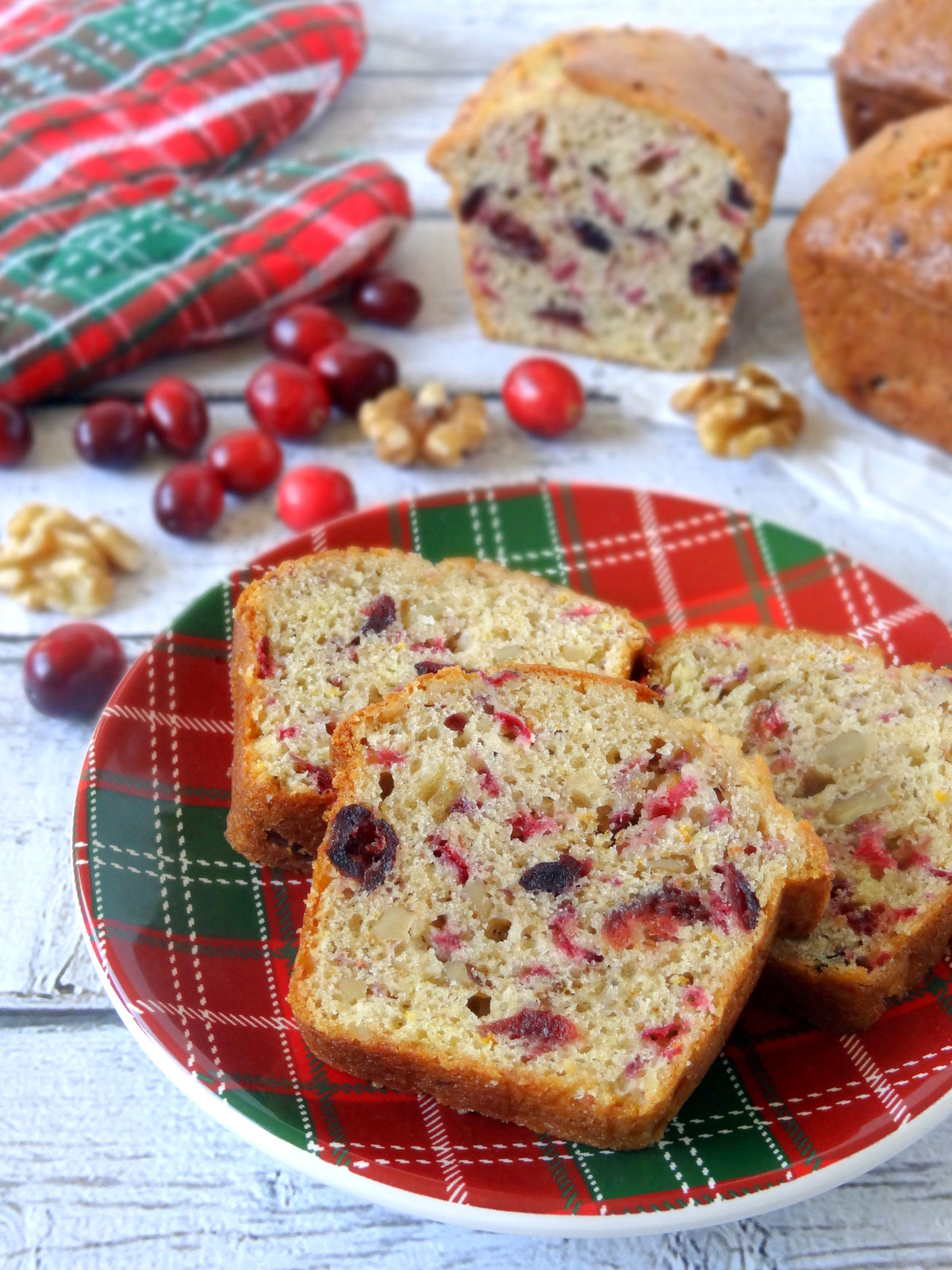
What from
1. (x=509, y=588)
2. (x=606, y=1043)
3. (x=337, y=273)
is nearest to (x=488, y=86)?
(x=337, y=273)

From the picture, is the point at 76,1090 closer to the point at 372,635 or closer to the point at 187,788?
the point at 187,788

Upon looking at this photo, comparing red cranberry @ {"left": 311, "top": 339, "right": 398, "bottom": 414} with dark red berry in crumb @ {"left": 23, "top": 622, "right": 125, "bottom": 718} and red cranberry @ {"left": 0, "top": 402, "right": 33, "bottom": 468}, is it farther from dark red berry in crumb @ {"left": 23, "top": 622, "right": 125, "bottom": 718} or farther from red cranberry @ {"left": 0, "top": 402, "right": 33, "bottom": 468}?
dark red berry in crumb @ {"left": 23, "top": 622, "right": 125, "bottom": 718}

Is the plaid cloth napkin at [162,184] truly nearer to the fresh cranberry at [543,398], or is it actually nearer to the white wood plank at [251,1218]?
the fresh cranberry at [543,398]

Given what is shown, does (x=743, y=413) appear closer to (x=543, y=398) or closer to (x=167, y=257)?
(x=543, y=398)

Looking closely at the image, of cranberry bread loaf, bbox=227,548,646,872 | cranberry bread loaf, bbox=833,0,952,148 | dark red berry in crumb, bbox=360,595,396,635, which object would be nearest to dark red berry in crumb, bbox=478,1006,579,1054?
cranberry bread loaf, bbox=227,548,646,872

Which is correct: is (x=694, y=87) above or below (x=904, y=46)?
below

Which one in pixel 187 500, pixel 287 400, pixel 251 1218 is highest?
pixel 287 400

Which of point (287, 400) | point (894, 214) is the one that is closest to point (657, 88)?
point (894, 214)
